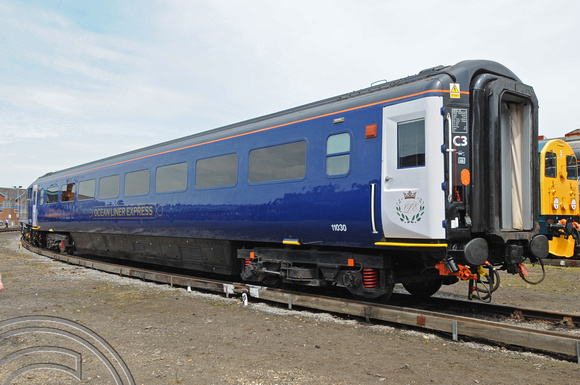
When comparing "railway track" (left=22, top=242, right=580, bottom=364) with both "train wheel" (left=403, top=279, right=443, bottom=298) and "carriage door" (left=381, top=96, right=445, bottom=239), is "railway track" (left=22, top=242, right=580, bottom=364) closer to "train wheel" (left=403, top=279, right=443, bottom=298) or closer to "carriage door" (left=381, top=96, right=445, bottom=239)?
"train wheel" (left=403, top=279, right=443, bottom=298)

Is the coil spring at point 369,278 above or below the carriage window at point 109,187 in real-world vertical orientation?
below

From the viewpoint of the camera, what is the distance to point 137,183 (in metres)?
12.2

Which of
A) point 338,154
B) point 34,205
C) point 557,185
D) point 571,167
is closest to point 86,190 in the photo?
point 34,205

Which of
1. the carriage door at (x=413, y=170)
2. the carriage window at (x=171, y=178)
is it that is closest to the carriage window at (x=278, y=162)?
the carriage door at (x=413, y=170)

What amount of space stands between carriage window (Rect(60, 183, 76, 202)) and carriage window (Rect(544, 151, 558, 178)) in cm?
1429

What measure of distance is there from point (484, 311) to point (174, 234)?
22.1ft

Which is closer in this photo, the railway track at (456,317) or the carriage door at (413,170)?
the railway track at (456,317)

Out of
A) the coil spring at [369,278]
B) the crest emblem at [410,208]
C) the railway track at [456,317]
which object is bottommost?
the railway track at [456,317]

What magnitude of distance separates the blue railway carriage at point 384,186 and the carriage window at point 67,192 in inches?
316

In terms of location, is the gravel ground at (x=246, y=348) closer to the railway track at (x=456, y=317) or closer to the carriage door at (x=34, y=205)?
the railway track at (x=456, y=317)

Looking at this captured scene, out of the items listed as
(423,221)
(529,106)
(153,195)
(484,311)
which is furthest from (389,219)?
(153,195)

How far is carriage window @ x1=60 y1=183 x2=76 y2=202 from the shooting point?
1591 centimetres

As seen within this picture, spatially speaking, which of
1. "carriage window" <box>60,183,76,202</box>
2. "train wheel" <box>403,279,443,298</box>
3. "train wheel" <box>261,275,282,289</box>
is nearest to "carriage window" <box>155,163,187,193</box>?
"train wheel" <box>261,275,282,289</box>

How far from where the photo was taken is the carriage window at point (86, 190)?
1455 cm
